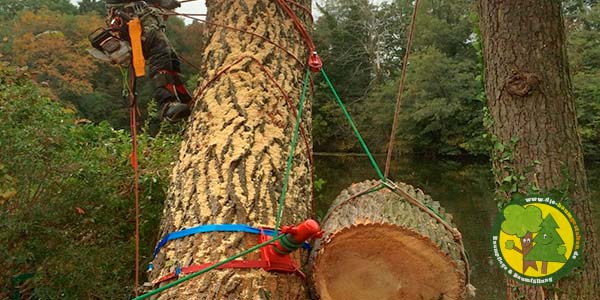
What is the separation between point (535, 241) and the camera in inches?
92.0

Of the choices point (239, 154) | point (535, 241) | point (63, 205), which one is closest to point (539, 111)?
point (535, 241)

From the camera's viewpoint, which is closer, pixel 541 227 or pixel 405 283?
pixel 405 283

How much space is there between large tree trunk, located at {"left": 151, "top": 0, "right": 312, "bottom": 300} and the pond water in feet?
5.03

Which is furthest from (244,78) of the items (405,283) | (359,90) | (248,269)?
(359,90)

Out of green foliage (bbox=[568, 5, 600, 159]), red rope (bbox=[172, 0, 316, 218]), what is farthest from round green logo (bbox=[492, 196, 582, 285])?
green foliage (bbox=[568, 5, 600, 159])

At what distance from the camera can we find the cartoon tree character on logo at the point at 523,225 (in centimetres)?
238

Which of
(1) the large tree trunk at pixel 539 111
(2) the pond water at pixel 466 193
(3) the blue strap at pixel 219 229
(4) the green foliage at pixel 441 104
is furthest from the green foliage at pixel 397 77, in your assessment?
(3) the blue strap at pixel 219 229

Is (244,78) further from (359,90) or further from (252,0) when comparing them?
(359,90)

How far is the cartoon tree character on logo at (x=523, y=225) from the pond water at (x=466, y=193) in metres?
1.60

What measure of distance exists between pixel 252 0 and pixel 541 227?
1807mm

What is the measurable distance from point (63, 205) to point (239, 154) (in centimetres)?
121

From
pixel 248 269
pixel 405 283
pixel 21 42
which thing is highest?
pixel 21 42

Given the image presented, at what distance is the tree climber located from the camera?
2.79 metres

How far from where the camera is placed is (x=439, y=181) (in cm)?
1409
